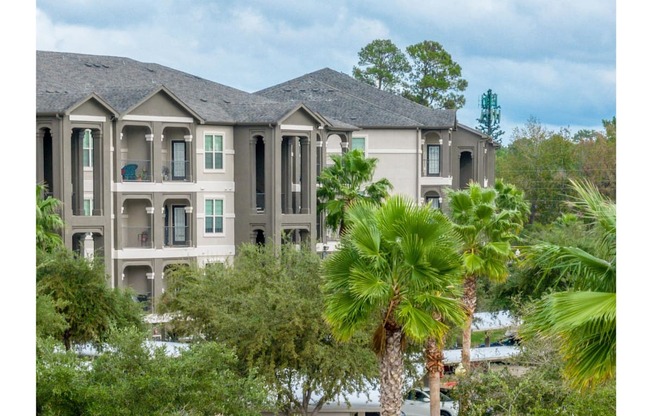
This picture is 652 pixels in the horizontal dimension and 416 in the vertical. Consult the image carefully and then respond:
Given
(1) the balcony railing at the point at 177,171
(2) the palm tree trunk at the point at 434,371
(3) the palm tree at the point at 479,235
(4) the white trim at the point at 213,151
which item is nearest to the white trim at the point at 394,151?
(4) the white trim at the point at 213,151

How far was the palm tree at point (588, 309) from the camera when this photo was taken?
660 centimetres

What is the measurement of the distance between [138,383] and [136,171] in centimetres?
2734

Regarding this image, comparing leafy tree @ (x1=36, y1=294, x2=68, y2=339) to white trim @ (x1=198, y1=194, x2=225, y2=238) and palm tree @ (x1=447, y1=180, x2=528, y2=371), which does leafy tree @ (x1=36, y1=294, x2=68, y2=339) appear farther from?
white trim @ (x1=198, y1=194, x2=225, y2=238)

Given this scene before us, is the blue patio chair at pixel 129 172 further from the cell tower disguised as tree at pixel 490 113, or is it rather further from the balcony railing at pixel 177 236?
the cell tower disguised as tree at pixel 490 113

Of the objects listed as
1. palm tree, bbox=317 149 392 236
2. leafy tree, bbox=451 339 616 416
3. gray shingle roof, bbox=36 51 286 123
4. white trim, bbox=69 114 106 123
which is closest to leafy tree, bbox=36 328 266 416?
leafy tree, bbox=451 339 616 416

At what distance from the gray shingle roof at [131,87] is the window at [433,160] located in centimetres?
1124

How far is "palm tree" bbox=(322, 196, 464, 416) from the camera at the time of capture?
17.4 m

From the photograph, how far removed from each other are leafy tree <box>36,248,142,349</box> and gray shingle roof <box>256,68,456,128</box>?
22.9m

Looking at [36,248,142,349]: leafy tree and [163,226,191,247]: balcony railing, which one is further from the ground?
[163,226,191,247]: balcony railing

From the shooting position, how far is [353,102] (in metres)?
57.6

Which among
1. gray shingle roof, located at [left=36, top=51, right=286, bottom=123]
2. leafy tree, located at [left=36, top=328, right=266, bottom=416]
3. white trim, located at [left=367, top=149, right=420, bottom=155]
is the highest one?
gray shingle roof, located at [left=36, top=51, right=286, bottom=123]
